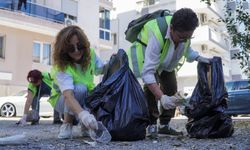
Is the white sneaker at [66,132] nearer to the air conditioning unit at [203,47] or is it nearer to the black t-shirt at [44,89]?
the black t-shirt at [44,89]

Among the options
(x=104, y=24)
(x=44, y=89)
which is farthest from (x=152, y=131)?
(x=104, y=24)

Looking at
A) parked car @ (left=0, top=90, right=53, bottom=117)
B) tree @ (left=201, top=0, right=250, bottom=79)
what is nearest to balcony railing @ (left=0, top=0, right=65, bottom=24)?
parked car @ (left=0, top=90, right=53, bottom=117)

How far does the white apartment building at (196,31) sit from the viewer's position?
32000mm

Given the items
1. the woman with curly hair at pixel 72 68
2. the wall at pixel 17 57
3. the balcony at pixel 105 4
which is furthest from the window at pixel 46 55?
the woman with curly hair at pixel 72 68

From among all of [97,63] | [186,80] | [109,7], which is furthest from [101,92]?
[186,80]

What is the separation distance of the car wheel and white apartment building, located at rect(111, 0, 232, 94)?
18.0 m

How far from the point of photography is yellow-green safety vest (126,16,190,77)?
3.85m

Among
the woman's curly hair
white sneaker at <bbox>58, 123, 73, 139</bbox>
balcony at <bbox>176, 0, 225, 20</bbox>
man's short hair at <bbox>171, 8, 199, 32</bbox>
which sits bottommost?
white sneaker at <bbox>58, 123, 73, 139</bbox>

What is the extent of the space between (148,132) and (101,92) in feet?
2.17

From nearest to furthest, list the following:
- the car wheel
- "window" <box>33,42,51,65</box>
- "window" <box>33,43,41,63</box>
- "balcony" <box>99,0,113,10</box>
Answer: the car wheel, "window" <box>33,43,41,63</box>, "window" <box>33,42,51,65</box>, "balcony" <box>99,0,113,10</box>

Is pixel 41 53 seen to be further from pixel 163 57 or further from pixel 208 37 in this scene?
pixel 163 57

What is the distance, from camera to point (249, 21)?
6602mm

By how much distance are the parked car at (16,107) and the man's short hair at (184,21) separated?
10.5m

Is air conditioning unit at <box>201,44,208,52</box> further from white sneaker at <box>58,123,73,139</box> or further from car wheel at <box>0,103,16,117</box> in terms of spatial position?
white sneaker at <box>58,123,73,139</box>
